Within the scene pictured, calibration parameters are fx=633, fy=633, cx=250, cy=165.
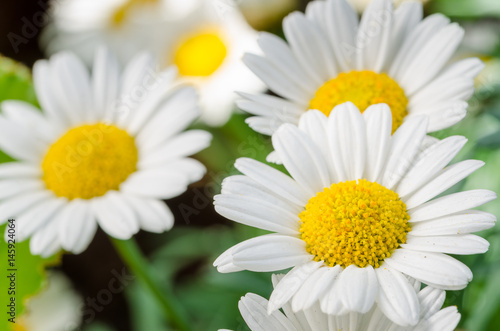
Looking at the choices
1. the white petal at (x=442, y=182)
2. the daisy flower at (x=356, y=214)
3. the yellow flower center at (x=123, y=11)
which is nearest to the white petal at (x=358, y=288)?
the daisy flower at (x=356, y=214)

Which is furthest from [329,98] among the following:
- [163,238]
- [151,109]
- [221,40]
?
[163,238]

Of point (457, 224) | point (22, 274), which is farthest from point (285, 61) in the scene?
point (22, 274)

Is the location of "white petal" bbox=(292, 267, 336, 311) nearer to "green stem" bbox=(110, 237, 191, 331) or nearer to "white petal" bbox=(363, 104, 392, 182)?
"white petal" bbox=(363, 104, 392, 182)

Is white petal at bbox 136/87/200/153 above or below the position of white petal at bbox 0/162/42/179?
above

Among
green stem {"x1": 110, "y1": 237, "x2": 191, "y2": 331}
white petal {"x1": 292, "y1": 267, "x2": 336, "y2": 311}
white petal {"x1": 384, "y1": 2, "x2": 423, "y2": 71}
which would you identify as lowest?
green stem {"x1": 110, "y1": 237, "x2": 191, "y2": 331}

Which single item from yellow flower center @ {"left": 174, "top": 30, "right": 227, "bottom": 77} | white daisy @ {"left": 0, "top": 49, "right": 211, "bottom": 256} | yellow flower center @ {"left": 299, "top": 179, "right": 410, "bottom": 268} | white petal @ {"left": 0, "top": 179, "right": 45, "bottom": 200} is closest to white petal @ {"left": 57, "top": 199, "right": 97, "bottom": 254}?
white daisy @ {"left": 0, "top": 49, "right": 211, "bottom": 256}

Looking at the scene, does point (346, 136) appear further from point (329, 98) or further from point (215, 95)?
point (215, 95)

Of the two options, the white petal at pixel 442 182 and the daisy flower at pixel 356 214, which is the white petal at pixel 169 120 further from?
the white petal at pixel 442 182
